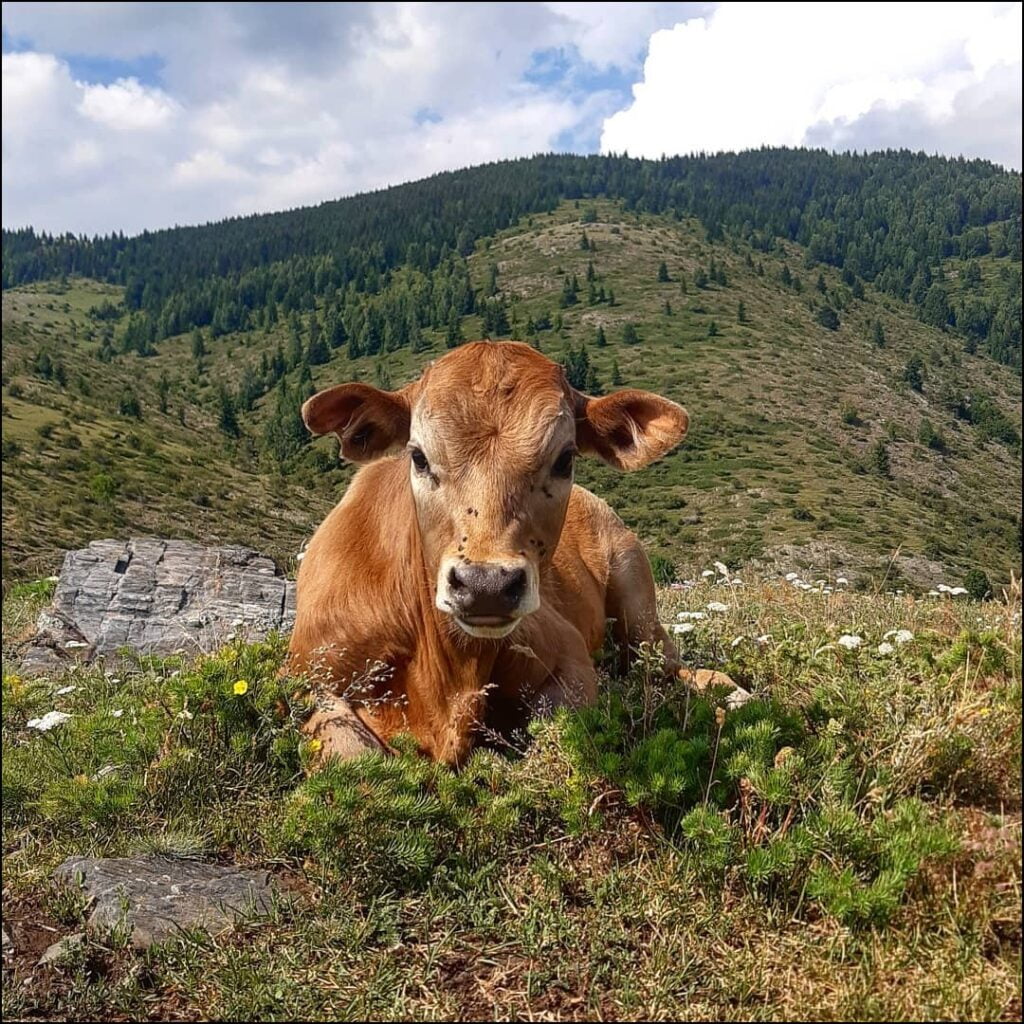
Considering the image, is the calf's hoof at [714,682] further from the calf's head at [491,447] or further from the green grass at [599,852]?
the calf's head at [491,447]

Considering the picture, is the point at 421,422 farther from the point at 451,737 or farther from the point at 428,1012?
the point at 428,1012

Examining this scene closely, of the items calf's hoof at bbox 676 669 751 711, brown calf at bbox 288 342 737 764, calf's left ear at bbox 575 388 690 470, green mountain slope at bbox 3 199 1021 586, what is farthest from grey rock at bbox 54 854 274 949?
green mountain slope at bbox 3 199 1021 586

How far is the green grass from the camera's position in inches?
110

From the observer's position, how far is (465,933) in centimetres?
321

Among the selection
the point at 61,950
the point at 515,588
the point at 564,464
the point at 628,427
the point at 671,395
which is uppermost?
the point at 671,395

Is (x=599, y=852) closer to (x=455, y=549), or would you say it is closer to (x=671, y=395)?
(x=455, y=549)

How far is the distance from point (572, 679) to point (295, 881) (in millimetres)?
2204

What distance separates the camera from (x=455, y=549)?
386 centimetres

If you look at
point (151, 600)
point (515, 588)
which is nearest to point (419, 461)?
point (515, 588)

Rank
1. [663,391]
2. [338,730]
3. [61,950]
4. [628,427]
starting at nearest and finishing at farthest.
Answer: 1. [61,950]
2. [338,730]
3. [628,427]
4. [663,391]

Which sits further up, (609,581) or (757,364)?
(757,364)

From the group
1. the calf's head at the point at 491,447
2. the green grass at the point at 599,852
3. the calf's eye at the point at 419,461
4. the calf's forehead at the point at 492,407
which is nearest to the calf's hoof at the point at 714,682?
the green grass at the point at 599,852

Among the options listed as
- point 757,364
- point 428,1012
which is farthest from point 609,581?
point 757,364

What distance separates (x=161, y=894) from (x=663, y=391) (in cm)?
12510
